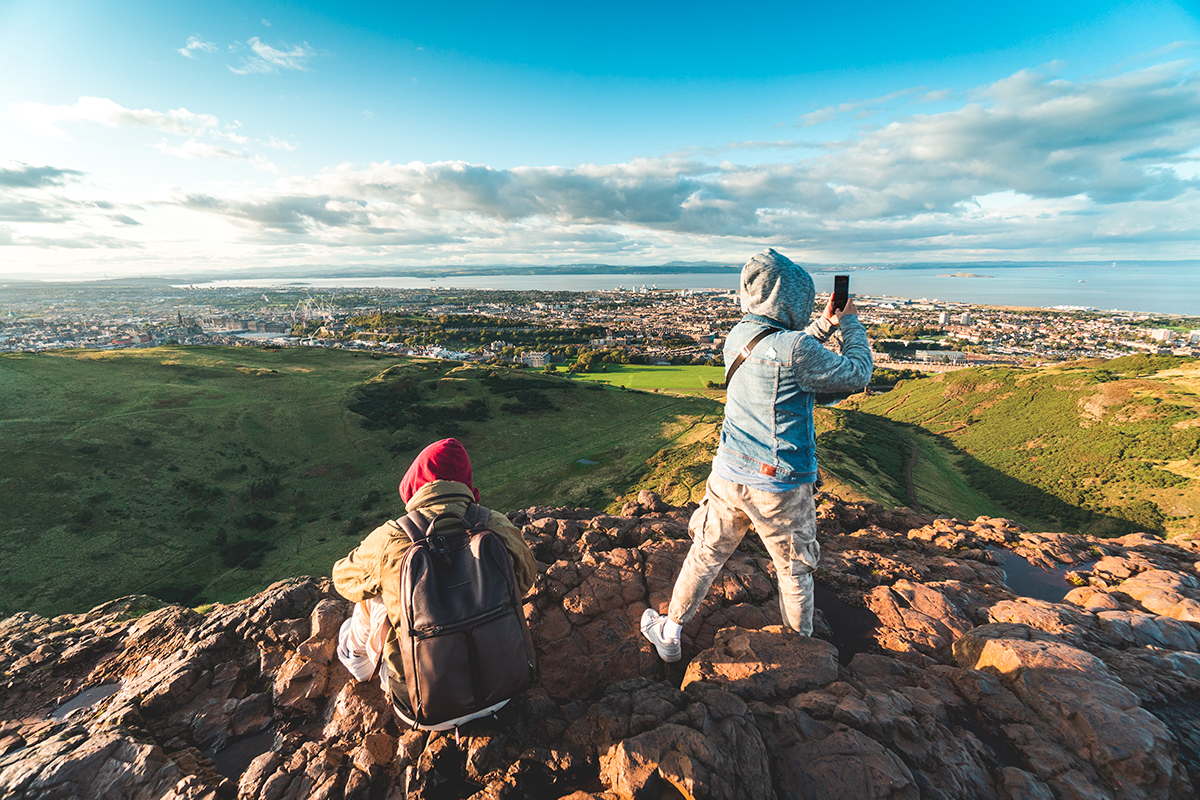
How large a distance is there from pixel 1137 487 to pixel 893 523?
23.1 m

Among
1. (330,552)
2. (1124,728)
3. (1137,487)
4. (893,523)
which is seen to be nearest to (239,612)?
(1124,728)

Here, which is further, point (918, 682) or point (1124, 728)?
point (918, 682)

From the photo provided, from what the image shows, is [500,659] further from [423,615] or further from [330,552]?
[330,552]

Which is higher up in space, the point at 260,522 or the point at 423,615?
the point at 423,615

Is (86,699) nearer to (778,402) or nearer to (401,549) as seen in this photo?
(401,549)

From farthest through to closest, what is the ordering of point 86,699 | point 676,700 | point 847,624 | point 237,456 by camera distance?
point 237,456, point 847,624, point 86,699, point 676,700

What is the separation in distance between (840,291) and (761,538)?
2342 millimetres

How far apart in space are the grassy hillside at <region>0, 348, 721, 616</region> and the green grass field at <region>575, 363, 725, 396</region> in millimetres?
10458

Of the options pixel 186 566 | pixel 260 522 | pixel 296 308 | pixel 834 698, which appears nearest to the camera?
pixel 834 698

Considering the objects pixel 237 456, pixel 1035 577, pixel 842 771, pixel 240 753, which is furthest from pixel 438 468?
pixel 237 456

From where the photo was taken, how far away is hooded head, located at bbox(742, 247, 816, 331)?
11.8 ft

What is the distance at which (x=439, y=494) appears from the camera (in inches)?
123

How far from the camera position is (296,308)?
622 ft

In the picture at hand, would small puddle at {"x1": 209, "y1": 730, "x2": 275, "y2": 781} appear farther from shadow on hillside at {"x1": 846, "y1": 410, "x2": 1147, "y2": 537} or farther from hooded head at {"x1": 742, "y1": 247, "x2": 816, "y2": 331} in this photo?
shadow on hillside at {"x1": 846, "y1": 410, "x2": 1147, "y2": 537}
